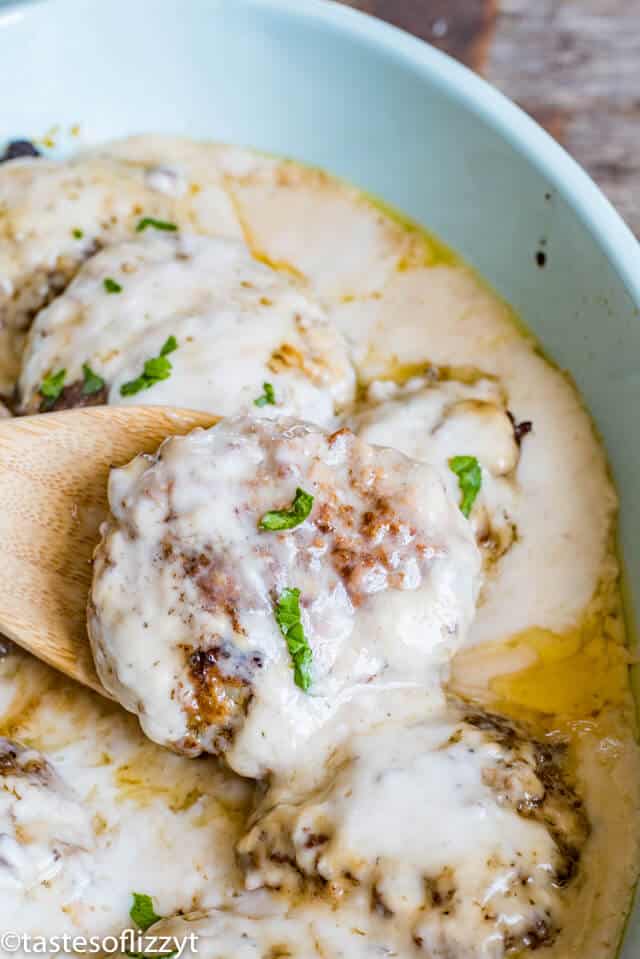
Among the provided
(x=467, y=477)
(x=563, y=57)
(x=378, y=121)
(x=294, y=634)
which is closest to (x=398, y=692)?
(x=294, y=634)

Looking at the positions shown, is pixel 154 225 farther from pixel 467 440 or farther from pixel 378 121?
pixel 467 440

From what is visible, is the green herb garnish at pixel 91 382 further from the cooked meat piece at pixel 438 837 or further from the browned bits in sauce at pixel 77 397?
the cooked meat piece at pixel 438 837

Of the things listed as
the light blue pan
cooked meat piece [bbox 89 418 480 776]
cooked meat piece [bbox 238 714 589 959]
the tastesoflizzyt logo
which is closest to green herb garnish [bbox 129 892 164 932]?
the tastesoflizzyt logo

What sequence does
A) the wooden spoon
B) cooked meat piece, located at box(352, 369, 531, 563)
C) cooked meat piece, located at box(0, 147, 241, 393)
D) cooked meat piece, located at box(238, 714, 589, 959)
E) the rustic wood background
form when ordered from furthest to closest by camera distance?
1. the rustic wood background
2. cooked meat piece, located at box(0, 147, 241, 393)
3. cooked meat piece, located at box(352, 369, 531, 563)
4. the wooden spoon
5. cooked meat piece, located at box(238, 714, 589, 959)

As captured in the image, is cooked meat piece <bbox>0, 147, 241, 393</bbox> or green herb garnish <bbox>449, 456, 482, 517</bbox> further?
cooked meat piece <bbox>0, 147, 241, 393</bbox>

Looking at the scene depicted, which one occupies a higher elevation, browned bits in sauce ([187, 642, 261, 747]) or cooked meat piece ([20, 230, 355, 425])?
cooked meat piece ([20, 230, 355, 425])

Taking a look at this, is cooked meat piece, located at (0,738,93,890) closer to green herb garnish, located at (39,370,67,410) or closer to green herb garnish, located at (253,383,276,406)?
green herb garnish, located at (39,370,67,410)

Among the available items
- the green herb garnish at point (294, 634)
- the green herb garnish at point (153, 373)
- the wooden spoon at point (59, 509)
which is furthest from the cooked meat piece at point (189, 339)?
the green herb garnish at point (294, 634)
